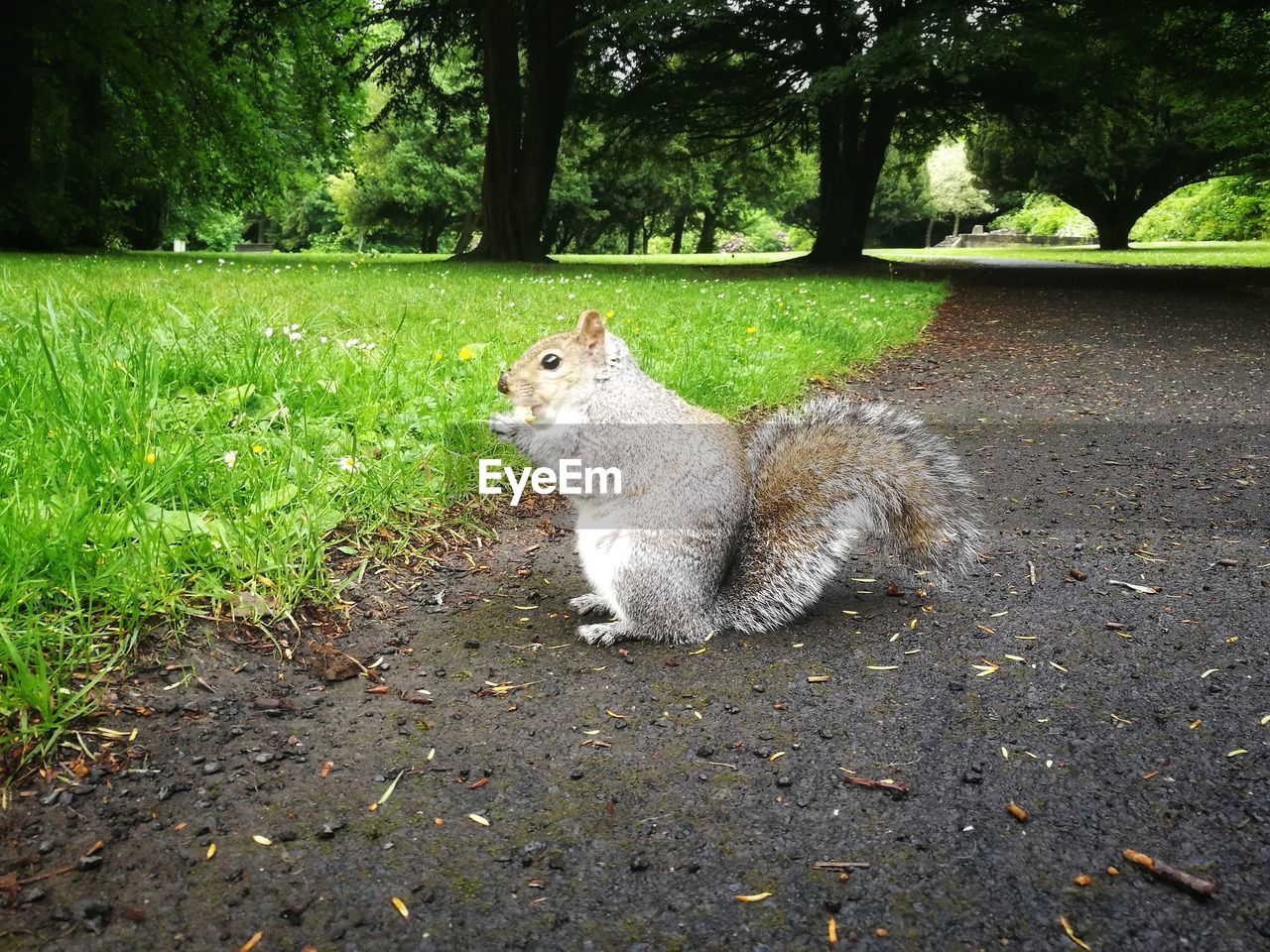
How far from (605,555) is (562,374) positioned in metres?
0.50

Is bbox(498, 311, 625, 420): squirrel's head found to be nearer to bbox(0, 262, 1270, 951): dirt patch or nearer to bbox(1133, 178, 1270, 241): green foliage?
bbox(0, 262, 1270, 951): dirt patch

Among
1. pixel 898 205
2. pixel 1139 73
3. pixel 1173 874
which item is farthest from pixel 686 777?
pixel 898 205

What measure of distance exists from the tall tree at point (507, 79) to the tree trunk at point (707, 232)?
22.1 m

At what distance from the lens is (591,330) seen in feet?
7.39

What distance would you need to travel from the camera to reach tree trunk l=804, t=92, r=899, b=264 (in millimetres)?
15820

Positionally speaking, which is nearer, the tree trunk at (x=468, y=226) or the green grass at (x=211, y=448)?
the green grass at (x=211, y=448)

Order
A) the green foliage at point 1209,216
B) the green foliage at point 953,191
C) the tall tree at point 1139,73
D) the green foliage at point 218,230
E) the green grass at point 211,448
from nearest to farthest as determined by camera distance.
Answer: the green grass at point 211,448
the tall tree at point 1139,73
the green foliage at point 1209,216
the green foliage at point 218,230
the green foliage at point 953,191

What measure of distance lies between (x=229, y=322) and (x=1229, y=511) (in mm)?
4212

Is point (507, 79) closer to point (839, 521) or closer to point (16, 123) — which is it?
point (16, 123)

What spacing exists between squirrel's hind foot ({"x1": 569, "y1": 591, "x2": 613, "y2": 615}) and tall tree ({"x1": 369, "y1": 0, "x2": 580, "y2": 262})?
43.6 feet

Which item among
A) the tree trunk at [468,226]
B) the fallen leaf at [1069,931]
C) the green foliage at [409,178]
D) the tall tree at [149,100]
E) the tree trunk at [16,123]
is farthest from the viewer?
the tree trunk at [468,226]

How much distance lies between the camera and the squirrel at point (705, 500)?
2131 mm

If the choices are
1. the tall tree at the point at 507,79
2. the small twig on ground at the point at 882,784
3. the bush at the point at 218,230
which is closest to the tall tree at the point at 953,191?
the tall tree at the point at 507,79

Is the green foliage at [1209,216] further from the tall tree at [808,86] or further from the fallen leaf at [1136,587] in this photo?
the fallen leaf at [1136,587]
